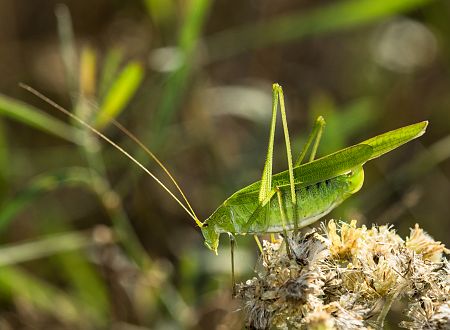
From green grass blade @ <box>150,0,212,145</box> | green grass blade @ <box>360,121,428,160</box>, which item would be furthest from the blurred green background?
green grass blade @ <box>360,121,428,160</box>

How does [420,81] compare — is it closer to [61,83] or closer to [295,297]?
[61,83]

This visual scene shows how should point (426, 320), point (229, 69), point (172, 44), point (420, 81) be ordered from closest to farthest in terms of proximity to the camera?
point (426, 320) < point (172, 44) < point (420, 81) < point (229, 69)

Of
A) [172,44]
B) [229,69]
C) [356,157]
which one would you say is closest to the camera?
[356,157]

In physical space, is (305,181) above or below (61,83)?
below

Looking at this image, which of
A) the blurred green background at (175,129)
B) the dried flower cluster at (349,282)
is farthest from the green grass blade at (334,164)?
the blurred green background at (175,129)

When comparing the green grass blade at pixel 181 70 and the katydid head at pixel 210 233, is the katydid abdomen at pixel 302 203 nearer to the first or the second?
the katydid head at pixel 210 233

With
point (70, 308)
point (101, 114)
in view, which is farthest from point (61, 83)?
point (101, 114)
